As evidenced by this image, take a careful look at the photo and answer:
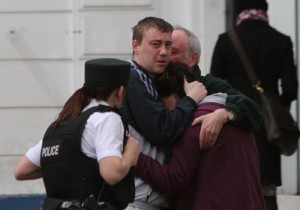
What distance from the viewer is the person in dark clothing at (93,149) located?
355 centimetres

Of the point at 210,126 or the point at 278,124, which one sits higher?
the point at 210,126

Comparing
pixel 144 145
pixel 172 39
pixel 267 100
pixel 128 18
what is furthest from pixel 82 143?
pixel 128 18

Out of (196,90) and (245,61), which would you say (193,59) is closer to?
(196,90)

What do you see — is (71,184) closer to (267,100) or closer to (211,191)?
(211,191)

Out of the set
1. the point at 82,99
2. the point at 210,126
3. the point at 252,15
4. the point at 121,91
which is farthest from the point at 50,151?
the point at 252,15

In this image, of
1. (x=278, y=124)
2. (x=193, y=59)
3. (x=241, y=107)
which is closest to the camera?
(x=241, y=107)

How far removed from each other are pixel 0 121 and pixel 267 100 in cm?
333

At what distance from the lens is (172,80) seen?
4.07 m

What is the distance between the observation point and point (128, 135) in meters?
3.73

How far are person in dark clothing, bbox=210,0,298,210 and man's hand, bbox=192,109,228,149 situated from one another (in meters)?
2.64

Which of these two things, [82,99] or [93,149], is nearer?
[93,149]

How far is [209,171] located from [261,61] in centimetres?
283

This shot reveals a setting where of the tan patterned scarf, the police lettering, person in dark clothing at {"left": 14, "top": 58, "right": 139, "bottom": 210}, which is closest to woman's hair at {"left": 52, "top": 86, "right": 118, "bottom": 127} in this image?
person in dark clothing at {"left": 14, "top": 58, "right": 139, "bottom": 210}

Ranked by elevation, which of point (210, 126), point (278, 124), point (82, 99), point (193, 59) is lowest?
point (278, 124)
